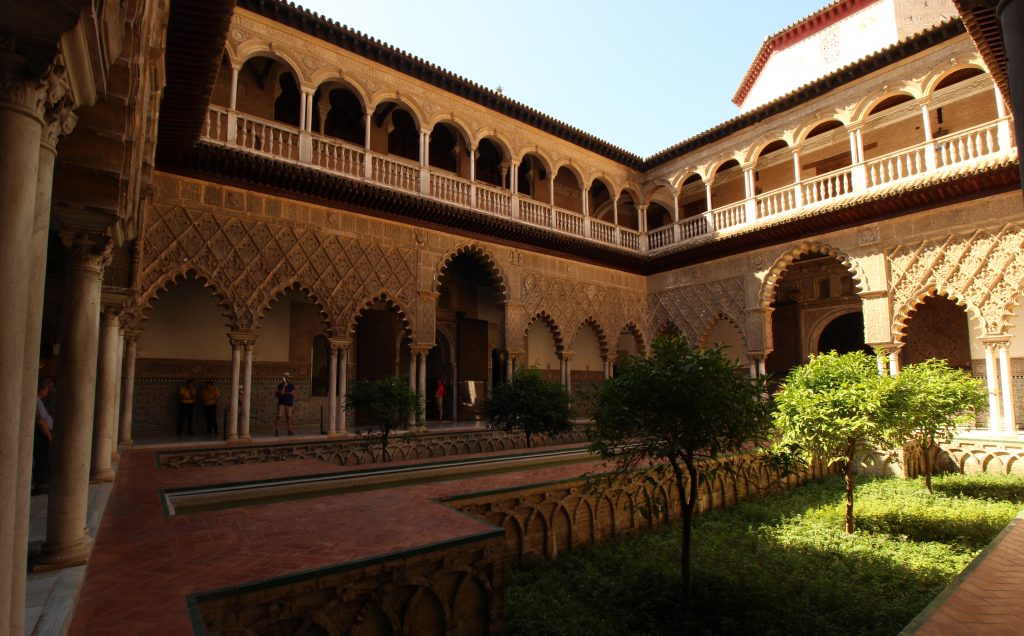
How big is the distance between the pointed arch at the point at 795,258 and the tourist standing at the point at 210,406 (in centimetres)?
1224

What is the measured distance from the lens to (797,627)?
166 inches

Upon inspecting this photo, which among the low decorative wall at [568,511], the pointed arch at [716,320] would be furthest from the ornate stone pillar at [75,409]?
the pointed arch at [716,320]

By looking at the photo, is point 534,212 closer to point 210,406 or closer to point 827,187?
point 827,187

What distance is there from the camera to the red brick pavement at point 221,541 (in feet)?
9.04

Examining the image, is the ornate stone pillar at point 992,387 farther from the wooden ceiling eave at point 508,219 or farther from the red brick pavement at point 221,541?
the red brick pavement at point 221,541

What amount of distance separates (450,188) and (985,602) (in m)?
11.0

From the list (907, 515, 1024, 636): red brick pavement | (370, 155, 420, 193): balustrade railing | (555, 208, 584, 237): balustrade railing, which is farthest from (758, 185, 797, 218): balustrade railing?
(907, 515, 1024, 636): red brick pavement

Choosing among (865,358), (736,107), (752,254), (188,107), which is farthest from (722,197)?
(188,107)

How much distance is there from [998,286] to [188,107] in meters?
13.5

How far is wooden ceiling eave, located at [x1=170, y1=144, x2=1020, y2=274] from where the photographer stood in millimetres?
9578

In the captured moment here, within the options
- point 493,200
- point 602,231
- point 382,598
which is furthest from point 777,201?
point 382,598

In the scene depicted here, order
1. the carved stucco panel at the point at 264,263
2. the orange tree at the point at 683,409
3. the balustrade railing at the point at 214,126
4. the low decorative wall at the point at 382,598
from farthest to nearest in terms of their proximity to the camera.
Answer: the balustrade railing at the point at 214,126 → the carved stucco panel at the point at 264,263 → the orange tree at the point at 683,409 → the low decorative wall at the point at 382,598

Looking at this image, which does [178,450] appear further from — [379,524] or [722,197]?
[722,197]

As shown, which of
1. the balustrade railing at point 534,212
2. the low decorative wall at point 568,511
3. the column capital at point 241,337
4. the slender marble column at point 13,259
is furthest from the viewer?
the balustrade railing at point 534,212
